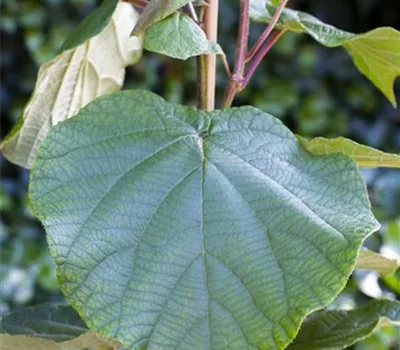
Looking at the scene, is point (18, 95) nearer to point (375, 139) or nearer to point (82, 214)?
point (375, 139)

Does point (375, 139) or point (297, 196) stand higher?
point (297, 196)

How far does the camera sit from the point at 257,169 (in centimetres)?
58

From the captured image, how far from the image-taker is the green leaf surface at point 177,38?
59cm

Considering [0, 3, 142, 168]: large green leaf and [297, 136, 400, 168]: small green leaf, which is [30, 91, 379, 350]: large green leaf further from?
[0, 3, 142, 168]: large green leaf

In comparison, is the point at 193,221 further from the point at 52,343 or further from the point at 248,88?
the point at 248,88

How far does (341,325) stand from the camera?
0.73 meters

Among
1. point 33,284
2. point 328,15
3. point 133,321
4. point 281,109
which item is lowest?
point 33,284

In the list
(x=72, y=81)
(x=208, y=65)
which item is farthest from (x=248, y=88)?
(x=208, y=65)

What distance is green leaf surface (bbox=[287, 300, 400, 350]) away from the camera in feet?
2.28

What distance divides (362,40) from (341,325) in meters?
0.27

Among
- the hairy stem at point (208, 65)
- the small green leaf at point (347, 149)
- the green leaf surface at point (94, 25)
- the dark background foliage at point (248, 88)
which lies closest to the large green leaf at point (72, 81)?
the green leaf surface at point (94, 25)

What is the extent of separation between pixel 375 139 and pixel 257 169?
2337 millimetres

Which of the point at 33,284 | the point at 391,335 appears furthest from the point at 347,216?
the point at 33,284

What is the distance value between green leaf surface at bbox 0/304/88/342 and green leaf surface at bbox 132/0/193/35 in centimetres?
34
